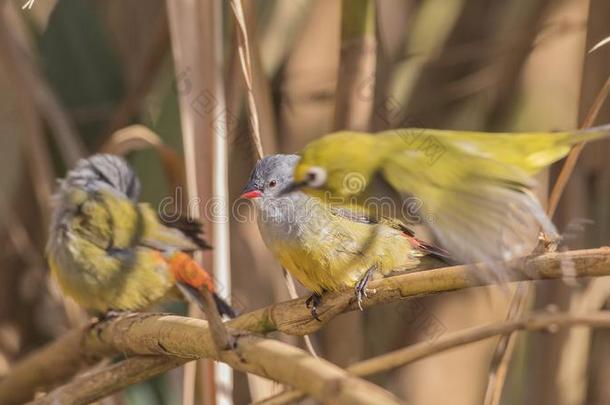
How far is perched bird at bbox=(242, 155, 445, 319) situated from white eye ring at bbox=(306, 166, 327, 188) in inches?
8.2

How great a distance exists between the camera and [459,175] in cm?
187

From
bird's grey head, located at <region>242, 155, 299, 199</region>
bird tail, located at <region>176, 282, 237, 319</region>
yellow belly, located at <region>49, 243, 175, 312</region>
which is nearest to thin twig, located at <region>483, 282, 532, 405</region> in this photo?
bird's grey head, located at <region>242, 155, 299, 199</region>

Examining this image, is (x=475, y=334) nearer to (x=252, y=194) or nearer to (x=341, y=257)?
(x=341, y=257)

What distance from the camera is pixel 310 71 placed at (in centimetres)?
337

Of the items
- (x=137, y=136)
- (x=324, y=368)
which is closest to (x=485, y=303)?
(x=137, y=136)

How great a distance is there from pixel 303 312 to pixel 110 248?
1.37m

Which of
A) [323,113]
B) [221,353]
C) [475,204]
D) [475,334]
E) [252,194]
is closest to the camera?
[475,334]

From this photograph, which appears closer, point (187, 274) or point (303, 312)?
point (303, 312)

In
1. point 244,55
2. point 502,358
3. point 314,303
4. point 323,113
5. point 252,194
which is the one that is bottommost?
point 502,358

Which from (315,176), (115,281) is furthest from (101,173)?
(315,176)

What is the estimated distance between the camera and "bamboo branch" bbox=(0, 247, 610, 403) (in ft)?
4.72

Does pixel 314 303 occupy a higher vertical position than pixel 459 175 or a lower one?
lower

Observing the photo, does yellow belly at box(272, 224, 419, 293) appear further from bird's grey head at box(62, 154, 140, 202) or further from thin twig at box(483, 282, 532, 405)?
bird's grey head at box(62, 154, 140, 202)

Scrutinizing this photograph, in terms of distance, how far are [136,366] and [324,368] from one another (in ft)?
3.09
